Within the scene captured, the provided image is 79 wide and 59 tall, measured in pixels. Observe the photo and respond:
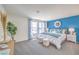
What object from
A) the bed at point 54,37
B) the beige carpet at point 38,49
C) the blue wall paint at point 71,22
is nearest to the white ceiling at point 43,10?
the blue wall paint at point 71,22

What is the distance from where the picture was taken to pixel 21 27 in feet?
5.00

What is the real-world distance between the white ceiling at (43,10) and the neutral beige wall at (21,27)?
0.08 metres

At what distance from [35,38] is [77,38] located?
63 centimetres

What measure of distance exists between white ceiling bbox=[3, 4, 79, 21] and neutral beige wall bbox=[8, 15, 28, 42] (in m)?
0.08

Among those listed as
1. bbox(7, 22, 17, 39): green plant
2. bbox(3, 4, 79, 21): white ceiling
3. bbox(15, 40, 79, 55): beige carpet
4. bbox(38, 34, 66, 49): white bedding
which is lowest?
bbox(15, 40, 79, 55): beige carpet

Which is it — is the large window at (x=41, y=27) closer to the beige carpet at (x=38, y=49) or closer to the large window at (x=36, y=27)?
the large window at (x=36, y=27)

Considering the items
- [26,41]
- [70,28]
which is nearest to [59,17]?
[70,28]

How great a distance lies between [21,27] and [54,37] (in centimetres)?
53

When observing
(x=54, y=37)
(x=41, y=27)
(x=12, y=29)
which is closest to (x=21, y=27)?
(x=12, y=29)

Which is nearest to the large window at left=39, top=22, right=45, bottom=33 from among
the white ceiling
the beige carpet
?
the white ceiling

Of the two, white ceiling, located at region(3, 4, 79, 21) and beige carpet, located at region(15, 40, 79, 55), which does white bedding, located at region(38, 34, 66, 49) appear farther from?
white ceiling, located at region(3, 4, 79, 21)

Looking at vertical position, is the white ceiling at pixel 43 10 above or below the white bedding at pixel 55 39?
above

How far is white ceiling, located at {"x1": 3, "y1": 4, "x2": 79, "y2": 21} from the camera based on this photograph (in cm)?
147

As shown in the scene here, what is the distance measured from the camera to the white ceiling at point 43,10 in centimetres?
147
